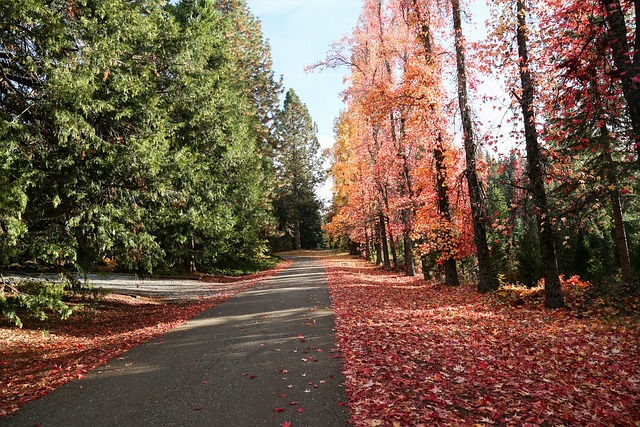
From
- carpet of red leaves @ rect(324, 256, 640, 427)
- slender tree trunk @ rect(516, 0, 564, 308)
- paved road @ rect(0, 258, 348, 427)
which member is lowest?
carpet of red leaves @ rect(324, 256, 640, 427)

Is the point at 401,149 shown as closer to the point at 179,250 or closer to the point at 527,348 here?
the point at 179,250

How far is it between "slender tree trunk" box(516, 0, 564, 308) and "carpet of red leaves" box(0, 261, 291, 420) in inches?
357

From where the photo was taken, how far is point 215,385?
17.5 feet

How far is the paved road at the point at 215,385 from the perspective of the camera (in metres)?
4.38

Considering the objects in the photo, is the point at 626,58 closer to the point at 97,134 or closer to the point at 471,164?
the point at 471,164

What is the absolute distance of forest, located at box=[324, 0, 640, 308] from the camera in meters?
5.77

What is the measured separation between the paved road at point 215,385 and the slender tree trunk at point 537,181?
5.16 meters

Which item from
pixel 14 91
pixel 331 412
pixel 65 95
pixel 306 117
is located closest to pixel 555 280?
pixel 331 412

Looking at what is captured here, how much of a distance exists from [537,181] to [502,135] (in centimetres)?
133

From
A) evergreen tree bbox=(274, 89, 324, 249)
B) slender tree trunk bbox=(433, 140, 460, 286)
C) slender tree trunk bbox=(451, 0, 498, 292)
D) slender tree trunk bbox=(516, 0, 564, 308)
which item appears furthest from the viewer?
evergreen tree bbox=(274, 89, 324, 249)

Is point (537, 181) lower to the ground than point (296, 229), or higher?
lower

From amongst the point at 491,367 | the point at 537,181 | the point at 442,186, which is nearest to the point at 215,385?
the point at 491,367

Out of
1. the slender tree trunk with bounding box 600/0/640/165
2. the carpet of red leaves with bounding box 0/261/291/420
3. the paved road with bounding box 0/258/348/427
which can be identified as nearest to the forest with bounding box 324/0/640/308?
the slender tree trunk with bounding box 600/0/640/165

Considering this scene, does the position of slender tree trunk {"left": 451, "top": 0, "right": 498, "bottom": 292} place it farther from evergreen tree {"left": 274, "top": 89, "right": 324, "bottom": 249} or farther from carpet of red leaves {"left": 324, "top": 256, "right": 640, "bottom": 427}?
evergreen tree {"left": 274, "top": 89, "right": 324, "bottom": 249}
